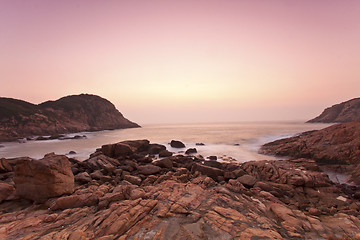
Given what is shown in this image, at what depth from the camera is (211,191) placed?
300 inches

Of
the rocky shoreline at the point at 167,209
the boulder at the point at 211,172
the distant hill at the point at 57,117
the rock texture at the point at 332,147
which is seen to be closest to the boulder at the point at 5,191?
the rocky shoreline at the point at 167,209

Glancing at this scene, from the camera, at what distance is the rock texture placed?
14.0 meters

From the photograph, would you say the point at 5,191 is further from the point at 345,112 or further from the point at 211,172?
the point at 345,112

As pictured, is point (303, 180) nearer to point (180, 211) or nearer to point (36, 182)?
point (180, 211)

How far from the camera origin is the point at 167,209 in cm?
556

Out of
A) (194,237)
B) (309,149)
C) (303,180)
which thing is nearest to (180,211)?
(194,237)

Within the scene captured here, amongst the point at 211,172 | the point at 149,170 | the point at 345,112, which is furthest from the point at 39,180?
the point at 345,112

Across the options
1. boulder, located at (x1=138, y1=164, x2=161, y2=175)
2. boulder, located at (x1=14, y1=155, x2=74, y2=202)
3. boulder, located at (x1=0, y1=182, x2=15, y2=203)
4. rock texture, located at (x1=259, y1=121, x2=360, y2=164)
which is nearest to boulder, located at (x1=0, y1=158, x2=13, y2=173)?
boulder, located at (x1=0, y1=182, x2=15, y2=203)

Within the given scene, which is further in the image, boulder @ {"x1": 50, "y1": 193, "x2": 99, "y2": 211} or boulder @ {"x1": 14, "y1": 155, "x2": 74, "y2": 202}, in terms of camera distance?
boulder @ {"x1": 14, "y1": 155, "x2": 74, "y2": 202}

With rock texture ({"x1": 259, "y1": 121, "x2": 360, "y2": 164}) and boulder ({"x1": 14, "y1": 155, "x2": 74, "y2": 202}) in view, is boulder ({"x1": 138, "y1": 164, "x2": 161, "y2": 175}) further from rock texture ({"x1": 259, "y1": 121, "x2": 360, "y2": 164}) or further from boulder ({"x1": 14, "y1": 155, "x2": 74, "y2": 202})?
rock texture ({"x1": 259, "y1": 121, "x2": 360, "y2": 164})

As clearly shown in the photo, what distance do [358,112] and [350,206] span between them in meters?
142

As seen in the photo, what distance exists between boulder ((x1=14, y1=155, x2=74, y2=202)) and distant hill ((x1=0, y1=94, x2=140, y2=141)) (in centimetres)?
5652

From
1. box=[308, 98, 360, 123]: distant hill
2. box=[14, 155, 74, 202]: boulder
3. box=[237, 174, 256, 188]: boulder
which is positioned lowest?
box=[237, 174, 256, 188]: boulder

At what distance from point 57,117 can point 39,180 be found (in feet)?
302
